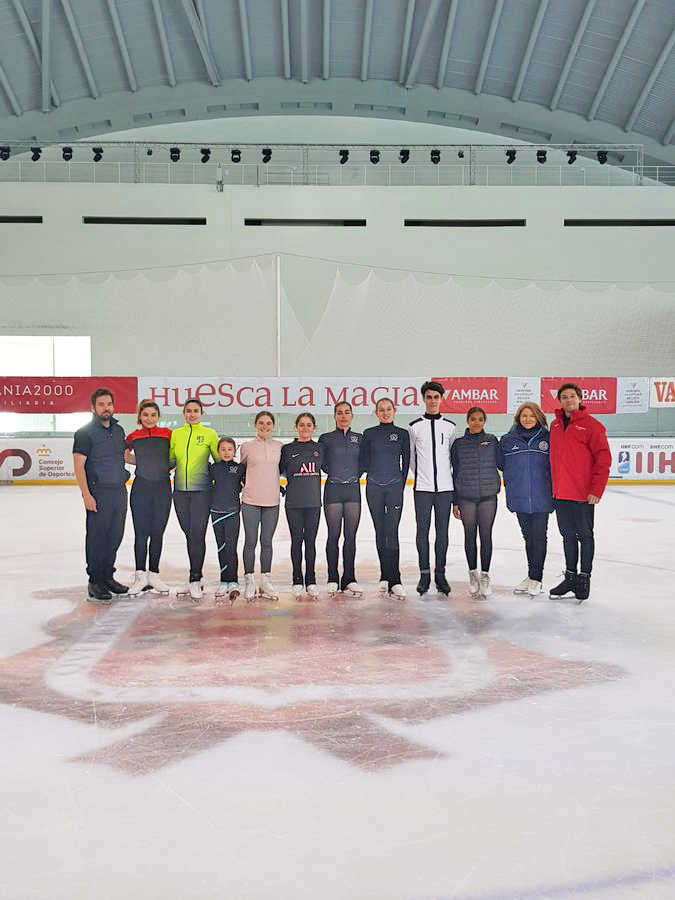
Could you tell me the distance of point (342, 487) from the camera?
239 inches

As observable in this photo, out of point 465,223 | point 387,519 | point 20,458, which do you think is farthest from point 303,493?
point 465,223

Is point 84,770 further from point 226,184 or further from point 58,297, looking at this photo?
point 226,184

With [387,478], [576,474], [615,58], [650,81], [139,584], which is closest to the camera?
[576,474]

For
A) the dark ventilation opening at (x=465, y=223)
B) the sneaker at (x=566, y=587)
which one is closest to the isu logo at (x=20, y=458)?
the dark ventilation opening at (x=465, y=223)

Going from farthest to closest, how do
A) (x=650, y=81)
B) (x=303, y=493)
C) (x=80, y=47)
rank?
(x=650, y=81), (x=80, y=47), (x=303, y=493)

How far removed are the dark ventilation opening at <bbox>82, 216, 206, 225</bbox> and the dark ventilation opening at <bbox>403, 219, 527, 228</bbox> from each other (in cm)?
524

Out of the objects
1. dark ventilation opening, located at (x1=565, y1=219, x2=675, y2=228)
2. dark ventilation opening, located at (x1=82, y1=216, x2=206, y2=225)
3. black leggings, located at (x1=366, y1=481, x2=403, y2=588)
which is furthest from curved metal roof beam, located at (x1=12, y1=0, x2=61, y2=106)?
black leggings, located at (x1=366, y1=481, x2=403, y2=588)

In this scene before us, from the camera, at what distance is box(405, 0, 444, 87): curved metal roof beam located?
856 inches

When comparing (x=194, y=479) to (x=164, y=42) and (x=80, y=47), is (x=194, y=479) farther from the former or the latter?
(x=164, y=42)

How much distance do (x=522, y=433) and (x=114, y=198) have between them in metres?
17.1

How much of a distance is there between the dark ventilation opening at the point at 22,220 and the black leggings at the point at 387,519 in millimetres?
17341

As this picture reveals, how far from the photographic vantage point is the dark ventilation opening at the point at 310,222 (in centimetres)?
2089

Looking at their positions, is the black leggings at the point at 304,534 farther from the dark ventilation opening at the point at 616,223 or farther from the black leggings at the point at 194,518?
the dark ventilation opening at the point at 616,223

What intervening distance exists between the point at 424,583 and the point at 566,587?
3.28 feet
